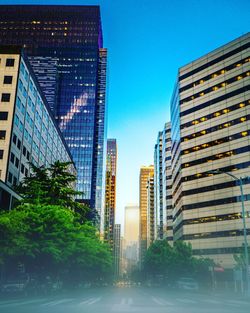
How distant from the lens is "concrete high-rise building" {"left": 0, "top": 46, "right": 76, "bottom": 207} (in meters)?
65.9

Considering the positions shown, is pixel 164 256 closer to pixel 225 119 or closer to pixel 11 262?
pixel 225 119

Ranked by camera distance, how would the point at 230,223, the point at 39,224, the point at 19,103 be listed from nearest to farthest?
the point at 39,224, the point at 19,103, the point at 230,223

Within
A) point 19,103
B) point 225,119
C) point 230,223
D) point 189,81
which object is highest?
point 189,81

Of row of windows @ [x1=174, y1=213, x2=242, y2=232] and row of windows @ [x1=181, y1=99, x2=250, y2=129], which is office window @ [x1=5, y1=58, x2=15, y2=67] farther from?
row of windows @ [x1=174, y1=213, x2=242, y2=232]

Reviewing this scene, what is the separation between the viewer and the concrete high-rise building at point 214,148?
9019 cm

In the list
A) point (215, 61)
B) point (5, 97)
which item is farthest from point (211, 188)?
point (5, 97)

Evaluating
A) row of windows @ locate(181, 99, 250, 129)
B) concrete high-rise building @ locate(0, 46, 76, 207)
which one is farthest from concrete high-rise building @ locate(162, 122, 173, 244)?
concrete high-rise building @ locate(0, 46, 76, 207)

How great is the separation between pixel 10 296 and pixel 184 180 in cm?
7410

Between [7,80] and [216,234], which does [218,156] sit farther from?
[7,80]

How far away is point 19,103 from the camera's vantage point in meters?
70.5

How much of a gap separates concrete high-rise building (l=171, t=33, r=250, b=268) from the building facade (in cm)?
4138

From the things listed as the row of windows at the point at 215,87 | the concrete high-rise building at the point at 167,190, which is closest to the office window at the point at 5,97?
the row of windows at the point at 215,87

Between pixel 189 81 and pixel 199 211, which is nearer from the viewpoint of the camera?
pixel 199 211

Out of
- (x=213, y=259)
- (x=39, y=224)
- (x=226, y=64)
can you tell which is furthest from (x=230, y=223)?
(x=39, y=224)
